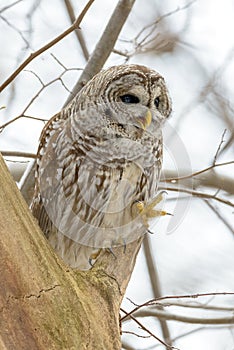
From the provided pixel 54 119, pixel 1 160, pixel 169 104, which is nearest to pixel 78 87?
pixel 54 119

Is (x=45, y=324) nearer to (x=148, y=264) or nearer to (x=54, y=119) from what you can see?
(x=54, y=119)

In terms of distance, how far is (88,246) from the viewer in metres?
3.50

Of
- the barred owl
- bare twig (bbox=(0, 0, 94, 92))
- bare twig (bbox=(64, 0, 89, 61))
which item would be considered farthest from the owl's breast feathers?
bare twig (bbox=(64, 0, 89, 61))

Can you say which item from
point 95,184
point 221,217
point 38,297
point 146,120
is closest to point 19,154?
point 95,184

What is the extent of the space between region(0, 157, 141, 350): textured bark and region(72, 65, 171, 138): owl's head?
0.97 meters

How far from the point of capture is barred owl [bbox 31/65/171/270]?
328 cm

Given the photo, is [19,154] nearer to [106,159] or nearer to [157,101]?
[106,159]

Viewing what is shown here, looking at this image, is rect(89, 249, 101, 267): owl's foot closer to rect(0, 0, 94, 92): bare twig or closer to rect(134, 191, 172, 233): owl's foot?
rect(134, 191, 172, 233): owl's foot

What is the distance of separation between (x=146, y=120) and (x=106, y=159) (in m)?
0.26

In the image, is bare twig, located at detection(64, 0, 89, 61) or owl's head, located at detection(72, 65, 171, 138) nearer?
owl's head, located at detection(72, 65, 171, 138)

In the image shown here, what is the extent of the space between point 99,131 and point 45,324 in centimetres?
125

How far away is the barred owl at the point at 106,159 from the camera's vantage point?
3279mm

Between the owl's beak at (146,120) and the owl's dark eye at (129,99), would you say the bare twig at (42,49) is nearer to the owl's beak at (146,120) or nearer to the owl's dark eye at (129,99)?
the owl's dark eye at (129,99)

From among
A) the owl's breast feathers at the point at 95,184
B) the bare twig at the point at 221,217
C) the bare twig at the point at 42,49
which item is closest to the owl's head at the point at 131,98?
the owl's breast feathers at the point at 95,184
